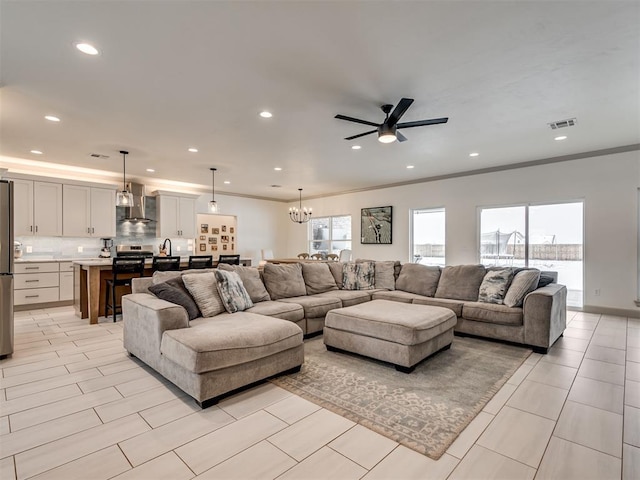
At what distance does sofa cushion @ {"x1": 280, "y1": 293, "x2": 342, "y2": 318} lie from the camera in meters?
4.04

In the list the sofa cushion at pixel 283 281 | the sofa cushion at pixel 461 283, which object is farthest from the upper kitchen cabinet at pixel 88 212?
the sofa cushion at pixel 461 283

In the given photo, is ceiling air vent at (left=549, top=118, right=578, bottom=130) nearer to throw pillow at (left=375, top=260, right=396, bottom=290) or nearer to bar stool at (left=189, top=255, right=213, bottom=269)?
throw pillow at (left=375, top=260, right=396, bottom=290)

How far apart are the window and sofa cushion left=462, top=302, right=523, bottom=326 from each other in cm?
340

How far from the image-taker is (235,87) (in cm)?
315

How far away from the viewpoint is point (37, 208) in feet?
19.6

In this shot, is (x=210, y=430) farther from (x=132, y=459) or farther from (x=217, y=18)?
(x=217, y=18)

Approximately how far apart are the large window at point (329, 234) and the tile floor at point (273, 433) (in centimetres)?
661

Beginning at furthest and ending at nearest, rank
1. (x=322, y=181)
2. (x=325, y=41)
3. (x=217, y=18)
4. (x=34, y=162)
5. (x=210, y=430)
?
(x=322, y=181) < (x=34, y=162) < (x=325, y=41) < (x=217, y=18) < (x=210, y=430)

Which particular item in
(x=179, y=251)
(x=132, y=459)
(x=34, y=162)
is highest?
(x=34, y=162)

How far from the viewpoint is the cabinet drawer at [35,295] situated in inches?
220

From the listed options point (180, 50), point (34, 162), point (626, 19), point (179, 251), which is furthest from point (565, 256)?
point (34, 162)

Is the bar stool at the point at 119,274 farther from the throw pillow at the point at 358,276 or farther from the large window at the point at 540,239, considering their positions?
the large window at the point at 540,239

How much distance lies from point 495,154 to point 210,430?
573 cm

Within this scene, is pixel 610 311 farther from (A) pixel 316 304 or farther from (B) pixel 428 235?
(A) pixel 316 304
